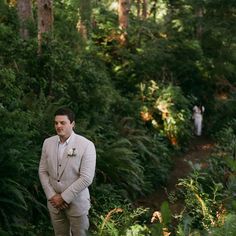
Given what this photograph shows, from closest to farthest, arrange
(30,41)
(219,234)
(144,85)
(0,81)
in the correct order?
(219,234) < (0,81) < (30,41) < (144,85)

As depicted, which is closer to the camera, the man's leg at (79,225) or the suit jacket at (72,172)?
the suit jacket at (72,172)

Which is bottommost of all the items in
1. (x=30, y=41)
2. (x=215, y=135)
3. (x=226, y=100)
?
(x=215, y=135)

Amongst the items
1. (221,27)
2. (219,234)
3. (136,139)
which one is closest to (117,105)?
(136,139)

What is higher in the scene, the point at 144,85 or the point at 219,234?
the point at 144,85

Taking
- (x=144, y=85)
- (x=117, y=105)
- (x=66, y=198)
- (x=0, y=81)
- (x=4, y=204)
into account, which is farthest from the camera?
(x=144, y=85)

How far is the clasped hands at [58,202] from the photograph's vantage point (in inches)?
204

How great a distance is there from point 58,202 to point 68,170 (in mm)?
403

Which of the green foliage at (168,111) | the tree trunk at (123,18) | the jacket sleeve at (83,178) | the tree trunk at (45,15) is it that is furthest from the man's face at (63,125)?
the tree trunk at (123,18)

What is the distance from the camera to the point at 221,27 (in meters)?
15.3

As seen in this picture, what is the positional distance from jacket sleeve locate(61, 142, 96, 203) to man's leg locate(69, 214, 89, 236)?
362mm

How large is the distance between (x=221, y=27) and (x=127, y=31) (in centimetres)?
379

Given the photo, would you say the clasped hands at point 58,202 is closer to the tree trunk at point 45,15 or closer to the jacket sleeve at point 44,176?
the jacket sleeve at point 44,176

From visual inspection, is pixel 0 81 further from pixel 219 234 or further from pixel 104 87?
pixel 219 234

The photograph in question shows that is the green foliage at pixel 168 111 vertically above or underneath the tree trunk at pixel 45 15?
underneath
